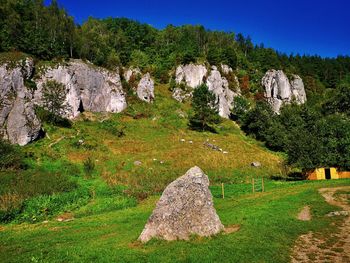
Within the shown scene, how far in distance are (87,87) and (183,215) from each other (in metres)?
75.6

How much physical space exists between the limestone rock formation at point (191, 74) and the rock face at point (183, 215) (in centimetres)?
10035

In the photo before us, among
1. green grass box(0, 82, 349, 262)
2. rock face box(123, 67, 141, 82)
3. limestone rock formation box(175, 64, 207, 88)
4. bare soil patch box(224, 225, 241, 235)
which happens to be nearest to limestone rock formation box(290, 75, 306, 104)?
limestone rock formation box(175, 64, 207, 88)

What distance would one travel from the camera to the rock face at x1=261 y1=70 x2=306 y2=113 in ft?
416

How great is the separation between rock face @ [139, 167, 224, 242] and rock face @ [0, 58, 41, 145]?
1846 inches

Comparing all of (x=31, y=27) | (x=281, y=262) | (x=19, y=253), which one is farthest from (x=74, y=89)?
(x=281, y=262)

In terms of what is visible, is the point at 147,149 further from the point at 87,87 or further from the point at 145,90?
the point at 145,90

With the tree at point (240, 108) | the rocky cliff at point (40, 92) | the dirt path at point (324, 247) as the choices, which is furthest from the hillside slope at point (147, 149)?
the dirt path at point (324, 247)

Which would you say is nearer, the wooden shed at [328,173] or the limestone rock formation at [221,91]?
the wooden shed at [328,173]

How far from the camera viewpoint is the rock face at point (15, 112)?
5588 centimetres

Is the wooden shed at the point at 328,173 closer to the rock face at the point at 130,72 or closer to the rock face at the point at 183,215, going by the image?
the rock face at the point at 183,215

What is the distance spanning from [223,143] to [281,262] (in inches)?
2382

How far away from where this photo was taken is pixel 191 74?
11762cm

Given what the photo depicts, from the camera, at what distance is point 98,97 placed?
8738 centimetres

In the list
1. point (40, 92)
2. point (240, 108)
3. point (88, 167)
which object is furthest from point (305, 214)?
point (240, 108)
